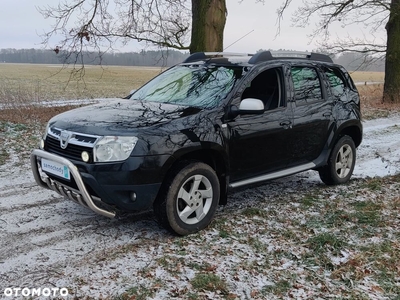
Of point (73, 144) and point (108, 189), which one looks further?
point (73, 144)

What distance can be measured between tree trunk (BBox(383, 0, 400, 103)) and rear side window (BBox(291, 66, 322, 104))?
13601 mm

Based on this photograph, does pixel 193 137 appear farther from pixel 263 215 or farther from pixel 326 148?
pixel 326 148

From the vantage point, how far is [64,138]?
424 centimetres

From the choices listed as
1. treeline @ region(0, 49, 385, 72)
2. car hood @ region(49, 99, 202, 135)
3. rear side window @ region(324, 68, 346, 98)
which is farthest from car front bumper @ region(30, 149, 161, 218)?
treeline @ region(0, 49, 385, 72)

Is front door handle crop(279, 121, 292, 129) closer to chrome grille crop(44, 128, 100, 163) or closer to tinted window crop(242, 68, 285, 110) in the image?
tinted window crop(242, 68, 285, 110)

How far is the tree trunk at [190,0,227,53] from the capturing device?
1103cm

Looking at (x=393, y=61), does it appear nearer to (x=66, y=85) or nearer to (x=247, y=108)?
(x=66, y=85)

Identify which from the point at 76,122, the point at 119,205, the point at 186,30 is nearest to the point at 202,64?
the point at 76,122

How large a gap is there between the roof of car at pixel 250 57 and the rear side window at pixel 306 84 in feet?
0.68

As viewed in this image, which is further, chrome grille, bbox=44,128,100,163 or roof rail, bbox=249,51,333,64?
roof rail, bbox=249,51,333,64

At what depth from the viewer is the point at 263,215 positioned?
16.7 feet

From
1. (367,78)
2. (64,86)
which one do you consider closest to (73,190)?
(64,86)

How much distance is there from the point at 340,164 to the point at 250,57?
7.55 ft

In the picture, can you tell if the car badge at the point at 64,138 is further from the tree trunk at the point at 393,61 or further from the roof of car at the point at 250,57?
the tree trunk at the point at 393,61
